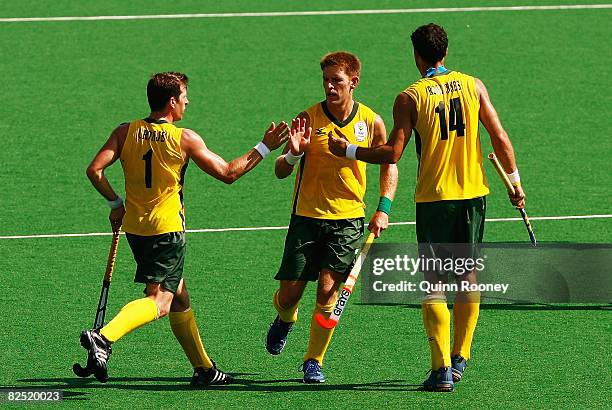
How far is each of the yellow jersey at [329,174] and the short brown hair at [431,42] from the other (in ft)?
2.33

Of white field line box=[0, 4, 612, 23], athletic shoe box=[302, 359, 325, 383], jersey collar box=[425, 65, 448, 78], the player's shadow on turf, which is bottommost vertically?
the player's shadow on turf

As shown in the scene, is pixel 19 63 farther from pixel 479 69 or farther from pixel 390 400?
pixel 390 400

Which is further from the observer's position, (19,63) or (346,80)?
(19,63)

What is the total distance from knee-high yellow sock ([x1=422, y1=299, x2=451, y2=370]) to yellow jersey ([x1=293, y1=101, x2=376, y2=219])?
886 mm

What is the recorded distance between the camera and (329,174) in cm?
1062

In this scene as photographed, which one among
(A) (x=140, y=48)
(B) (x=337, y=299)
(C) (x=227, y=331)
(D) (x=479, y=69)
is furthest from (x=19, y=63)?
(B) (x=337, y=299)

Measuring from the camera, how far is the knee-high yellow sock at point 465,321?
34.3 feet

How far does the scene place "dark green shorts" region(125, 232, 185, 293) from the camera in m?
10.2

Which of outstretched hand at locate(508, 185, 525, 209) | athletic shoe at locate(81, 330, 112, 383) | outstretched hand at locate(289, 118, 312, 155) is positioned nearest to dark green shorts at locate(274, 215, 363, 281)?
outstretched hand at locate(289, 118, 312, 155)

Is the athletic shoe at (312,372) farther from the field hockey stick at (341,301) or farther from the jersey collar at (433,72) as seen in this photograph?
the jersey collar at (433,72)

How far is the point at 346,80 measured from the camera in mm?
10562

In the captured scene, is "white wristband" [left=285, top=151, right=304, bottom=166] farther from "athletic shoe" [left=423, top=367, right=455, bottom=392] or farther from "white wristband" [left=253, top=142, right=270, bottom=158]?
"athletic shoe" [left=423, top=367, right=455, bottom=392]

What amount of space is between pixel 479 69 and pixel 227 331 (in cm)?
956

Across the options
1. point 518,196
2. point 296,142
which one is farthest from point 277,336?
point 518,196
